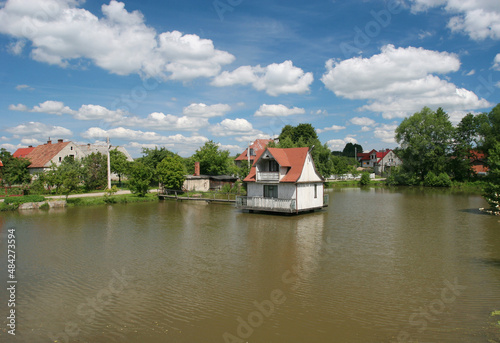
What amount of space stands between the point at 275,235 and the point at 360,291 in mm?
9253

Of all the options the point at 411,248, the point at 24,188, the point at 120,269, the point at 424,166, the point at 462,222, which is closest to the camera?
the point at 120,269

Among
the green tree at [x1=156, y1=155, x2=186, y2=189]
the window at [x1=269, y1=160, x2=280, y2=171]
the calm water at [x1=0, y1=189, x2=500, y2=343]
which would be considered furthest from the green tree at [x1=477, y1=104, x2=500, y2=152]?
the green tree at [x1=156, y1=155, x2=186, y2=189]

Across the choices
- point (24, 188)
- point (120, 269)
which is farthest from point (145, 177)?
point (120, 269)

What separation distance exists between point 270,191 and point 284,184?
186 cm

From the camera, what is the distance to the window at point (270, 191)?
28.8 metres

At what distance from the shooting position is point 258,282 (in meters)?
12.4

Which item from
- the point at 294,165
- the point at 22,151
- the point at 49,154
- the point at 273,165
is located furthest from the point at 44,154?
the point at 294,165

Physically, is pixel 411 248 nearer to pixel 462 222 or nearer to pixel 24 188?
pixel 462 222

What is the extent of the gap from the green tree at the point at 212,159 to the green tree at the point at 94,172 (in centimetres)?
1374

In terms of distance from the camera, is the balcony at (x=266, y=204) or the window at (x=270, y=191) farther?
the window at (x=270, y=191)

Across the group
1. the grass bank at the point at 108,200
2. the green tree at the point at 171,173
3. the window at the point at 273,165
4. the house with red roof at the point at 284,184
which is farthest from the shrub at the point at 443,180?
the grass bank at the point at 108,200

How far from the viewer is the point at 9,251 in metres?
17.2

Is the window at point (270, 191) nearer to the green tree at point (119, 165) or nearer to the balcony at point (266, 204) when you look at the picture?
the balcony at point (266, 204)

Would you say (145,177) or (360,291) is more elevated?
(145,177)
